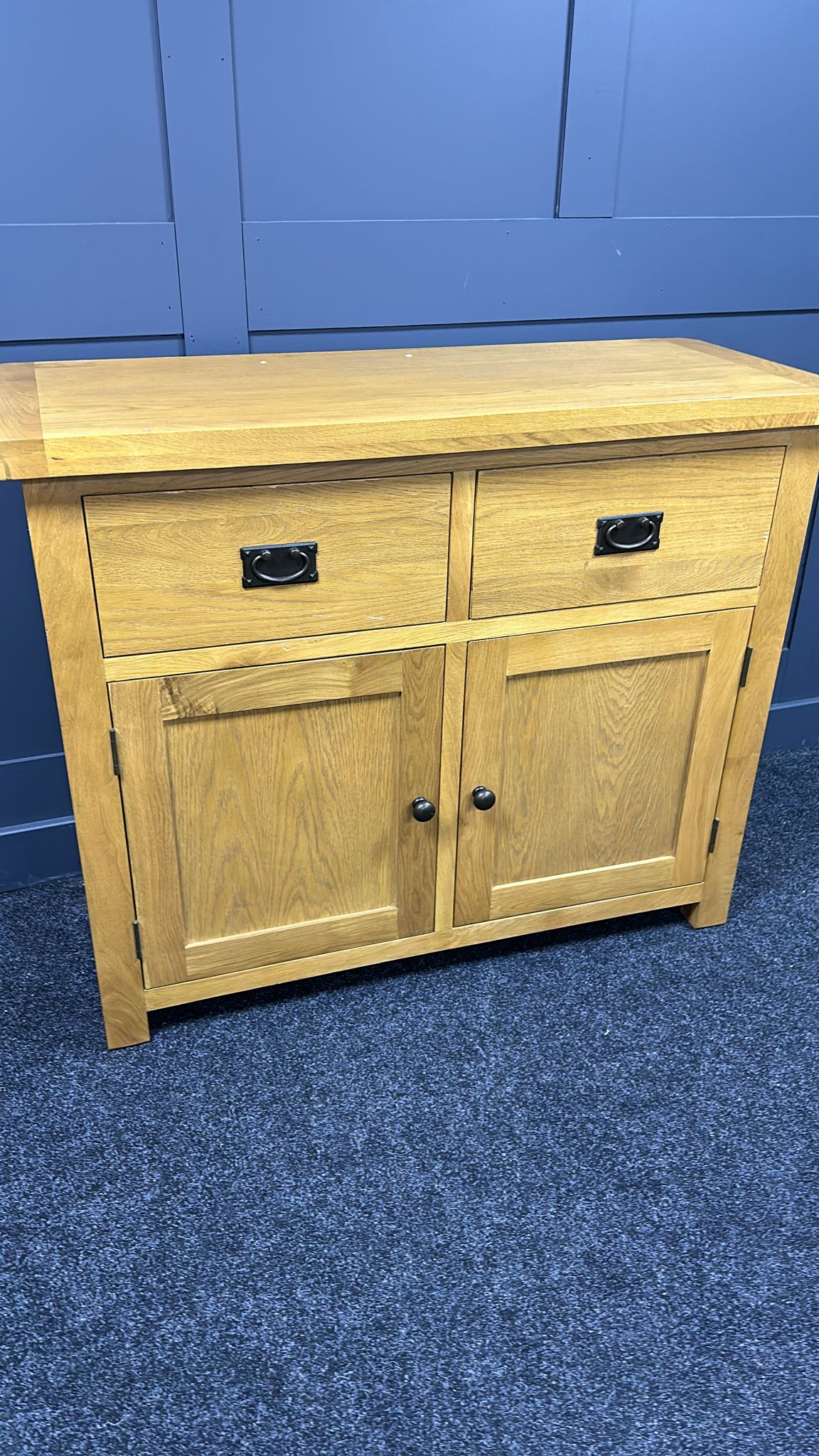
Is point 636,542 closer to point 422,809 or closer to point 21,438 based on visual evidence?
point 422,809

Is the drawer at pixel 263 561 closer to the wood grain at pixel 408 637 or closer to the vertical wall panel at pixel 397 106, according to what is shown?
the wood grain at pixel 408 637

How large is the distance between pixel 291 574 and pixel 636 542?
0.46 metres

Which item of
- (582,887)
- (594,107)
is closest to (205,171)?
(594,107)

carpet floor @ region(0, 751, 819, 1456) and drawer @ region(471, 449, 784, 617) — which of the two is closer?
carpet floor @ region(0, 751, 819, 1456)

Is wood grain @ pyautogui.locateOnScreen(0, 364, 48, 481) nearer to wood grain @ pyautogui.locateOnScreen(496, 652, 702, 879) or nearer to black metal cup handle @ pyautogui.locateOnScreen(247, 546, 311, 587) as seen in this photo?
black metal cup handle @ pyautogui.locateOnScreen(247, 546, 311, 587)

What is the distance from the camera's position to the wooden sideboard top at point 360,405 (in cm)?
111

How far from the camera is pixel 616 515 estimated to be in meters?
1.35

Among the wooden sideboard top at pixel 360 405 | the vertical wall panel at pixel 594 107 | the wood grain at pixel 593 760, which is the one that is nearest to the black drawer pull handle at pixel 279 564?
the wooden sideboard top at pixel 360 405

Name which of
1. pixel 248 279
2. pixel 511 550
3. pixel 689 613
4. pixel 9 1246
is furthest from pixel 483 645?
pixel 9 1246

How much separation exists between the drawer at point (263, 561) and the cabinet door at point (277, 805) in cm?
6

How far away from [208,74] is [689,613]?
0.97 meters

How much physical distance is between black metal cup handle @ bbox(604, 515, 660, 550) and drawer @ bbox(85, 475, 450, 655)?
223 mm

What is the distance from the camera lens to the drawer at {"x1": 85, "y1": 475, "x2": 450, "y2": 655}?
1.17 m

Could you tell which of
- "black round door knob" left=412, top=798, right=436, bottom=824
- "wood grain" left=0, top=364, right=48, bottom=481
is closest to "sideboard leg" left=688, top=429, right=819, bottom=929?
"black round door knob" left=412, top=798, right=436, bottom=824
